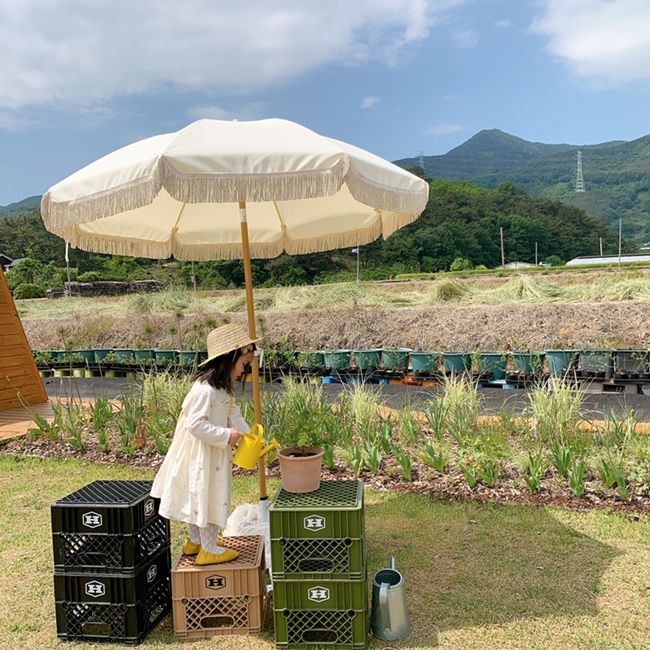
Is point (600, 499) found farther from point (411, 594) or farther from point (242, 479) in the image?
point (242, 479)

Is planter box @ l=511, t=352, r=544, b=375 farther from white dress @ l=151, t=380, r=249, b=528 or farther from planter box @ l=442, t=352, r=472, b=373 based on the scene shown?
white dress @ l=151, t=380, r=249, b=528

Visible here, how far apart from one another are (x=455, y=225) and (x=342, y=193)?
52135 millimetres

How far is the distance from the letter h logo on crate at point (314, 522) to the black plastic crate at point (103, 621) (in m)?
0.83

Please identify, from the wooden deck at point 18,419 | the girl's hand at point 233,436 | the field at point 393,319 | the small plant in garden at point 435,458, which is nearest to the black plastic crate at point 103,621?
the girl's hand at point 233,436

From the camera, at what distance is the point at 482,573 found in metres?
3.09

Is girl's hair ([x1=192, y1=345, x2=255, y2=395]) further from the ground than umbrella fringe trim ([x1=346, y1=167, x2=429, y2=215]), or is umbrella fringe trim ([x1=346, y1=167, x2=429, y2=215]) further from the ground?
umbrella fringe trim ([x1=346, y1=167, x2=429, y2=215])

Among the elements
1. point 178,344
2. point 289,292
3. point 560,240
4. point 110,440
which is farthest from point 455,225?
point 110,440

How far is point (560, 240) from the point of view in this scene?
212 ft

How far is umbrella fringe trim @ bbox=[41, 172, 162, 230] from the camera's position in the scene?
2484mm

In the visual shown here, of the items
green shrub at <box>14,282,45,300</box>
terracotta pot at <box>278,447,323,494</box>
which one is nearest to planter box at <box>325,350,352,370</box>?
terracotta pot at <box>278,447,323,494</box>

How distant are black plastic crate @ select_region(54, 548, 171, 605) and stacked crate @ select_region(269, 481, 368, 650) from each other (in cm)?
60

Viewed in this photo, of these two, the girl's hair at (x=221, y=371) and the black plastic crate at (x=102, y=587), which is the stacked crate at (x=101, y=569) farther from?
the girl's hair at (x=221, y=371)

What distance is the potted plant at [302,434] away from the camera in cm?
269

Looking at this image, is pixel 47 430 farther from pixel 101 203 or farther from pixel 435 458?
pixel 101 203
